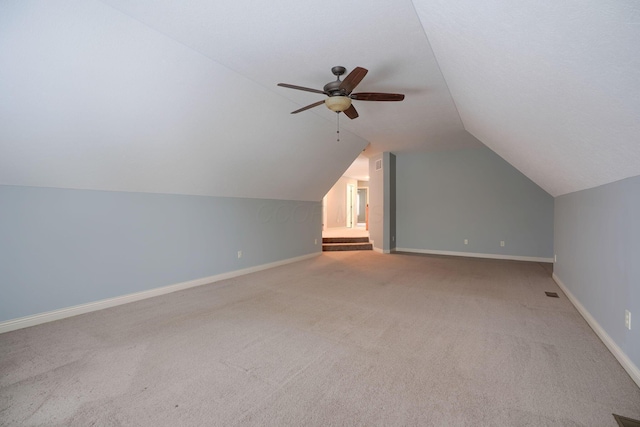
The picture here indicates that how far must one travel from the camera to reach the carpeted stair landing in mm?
7164

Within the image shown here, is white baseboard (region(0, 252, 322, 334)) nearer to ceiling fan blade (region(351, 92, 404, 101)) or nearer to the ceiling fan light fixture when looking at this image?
the ceiling fan light fixture

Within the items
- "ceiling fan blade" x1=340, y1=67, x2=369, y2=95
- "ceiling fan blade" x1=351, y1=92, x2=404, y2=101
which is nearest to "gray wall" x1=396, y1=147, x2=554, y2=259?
"ceiling fan blade" x1=351, y1=92, x2=404, y2=101

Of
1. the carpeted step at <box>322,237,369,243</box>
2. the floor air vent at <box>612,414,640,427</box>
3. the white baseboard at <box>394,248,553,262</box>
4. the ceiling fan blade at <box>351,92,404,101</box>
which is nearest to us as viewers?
the floor air vent at <box>612,414,640,427</box>

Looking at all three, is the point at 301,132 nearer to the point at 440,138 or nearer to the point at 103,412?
the point at 440,138

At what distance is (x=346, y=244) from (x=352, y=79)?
17.6ft

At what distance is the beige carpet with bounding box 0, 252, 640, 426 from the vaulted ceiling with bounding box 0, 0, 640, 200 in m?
1.38

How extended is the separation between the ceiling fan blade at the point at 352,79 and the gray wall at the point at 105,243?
266cm

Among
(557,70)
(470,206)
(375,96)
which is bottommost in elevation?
(470,206)

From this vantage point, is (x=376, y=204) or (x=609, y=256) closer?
(x=609, y=256)

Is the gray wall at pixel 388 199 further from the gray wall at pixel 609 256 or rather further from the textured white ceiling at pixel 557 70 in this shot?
the textured white ceiling at pixel 557 70

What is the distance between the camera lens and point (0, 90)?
195cm

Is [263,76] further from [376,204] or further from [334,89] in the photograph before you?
[376,204]

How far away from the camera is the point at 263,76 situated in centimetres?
304

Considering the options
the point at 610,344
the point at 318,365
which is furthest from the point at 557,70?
the point at 318,365
